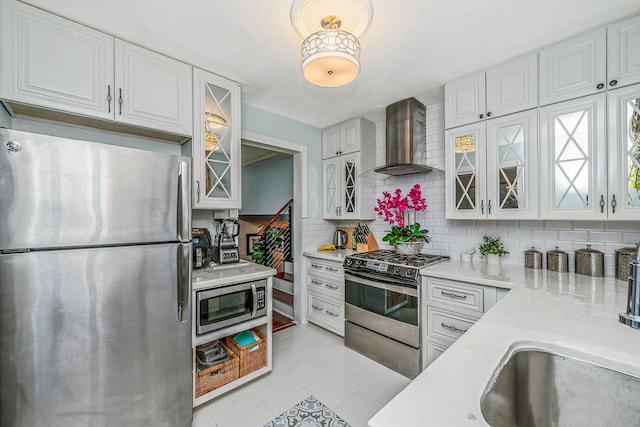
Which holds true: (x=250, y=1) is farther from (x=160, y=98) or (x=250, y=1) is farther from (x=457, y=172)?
(x=457, y=172)

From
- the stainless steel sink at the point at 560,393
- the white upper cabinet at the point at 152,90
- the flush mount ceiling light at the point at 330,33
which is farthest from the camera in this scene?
the white upper cabinet at the point at 152,90

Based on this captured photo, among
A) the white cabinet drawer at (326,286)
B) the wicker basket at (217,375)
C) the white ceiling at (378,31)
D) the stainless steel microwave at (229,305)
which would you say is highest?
the white ceiling at (378,31)

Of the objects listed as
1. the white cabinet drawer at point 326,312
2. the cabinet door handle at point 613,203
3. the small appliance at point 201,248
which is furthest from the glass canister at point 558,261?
the small appliance at point 201,248

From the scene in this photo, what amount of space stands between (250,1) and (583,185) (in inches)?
91.8

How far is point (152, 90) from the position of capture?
1894 millimetres

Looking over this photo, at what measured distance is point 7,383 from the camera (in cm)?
111

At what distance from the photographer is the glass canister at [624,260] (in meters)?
1.66

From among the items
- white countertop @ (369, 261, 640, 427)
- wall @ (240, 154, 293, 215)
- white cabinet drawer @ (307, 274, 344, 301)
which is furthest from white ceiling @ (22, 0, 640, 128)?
wall @ (240, 154, 293, 215)

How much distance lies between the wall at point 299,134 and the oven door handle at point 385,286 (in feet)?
3.62

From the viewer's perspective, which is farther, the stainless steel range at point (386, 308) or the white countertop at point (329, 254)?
the white countertop at point (329, 254)

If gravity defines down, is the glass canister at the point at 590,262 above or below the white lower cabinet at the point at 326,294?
above

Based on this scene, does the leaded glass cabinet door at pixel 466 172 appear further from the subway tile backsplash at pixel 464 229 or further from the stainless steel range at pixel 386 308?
the stainless steel range at pixel 386 308

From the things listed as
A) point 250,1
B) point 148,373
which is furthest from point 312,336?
point 250,1

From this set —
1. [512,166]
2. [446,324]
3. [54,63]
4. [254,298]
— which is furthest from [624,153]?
[54,63]
